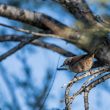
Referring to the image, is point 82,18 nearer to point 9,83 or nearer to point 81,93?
point 81,93

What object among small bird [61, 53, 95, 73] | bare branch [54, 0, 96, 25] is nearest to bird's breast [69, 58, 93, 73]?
small bird [61, 53, 95, 73]

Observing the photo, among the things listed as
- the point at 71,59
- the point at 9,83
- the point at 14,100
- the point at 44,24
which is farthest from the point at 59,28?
the point at 9,83

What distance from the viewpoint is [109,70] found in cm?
165

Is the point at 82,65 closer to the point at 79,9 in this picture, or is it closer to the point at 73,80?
the point at 73,80

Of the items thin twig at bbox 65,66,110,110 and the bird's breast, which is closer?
thin twig at bbox 65,66,110,110

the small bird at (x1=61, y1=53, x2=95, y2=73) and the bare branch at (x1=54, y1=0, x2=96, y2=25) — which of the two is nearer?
the bare branch at (x1=54, y1=0, x2=96, y2=25)

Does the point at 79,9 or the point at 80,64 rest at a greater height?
the point at 79,9

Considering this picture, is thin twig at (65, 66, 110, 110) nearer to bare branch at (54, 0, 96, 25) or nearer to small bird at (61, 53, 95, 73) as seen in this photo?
small bird at (61, 53, 95, 73)

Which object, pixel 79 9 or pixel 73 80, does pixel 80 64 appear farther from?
pixel 79 9

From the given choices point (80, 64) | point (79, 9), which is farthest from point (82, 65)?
point (79, 9)

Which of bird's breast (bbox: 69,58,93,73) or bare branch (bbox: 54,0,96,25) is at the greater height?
bare branch (bbox: 54,0,96,25)

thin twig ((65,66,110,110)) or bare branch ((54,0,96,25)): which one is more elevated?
bare branch ((54,0,96,25))

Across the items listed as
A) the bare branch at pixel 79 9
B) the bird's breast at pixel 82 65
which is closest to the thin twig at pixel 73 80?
the bird's breast at pixel 82 65

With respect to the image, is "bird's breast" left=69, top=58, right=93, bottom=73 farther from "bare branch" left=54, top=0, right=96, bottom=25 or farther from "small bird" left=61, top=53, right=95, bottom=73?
"bare branch" left=54, top=0, right=96, bottom=25
